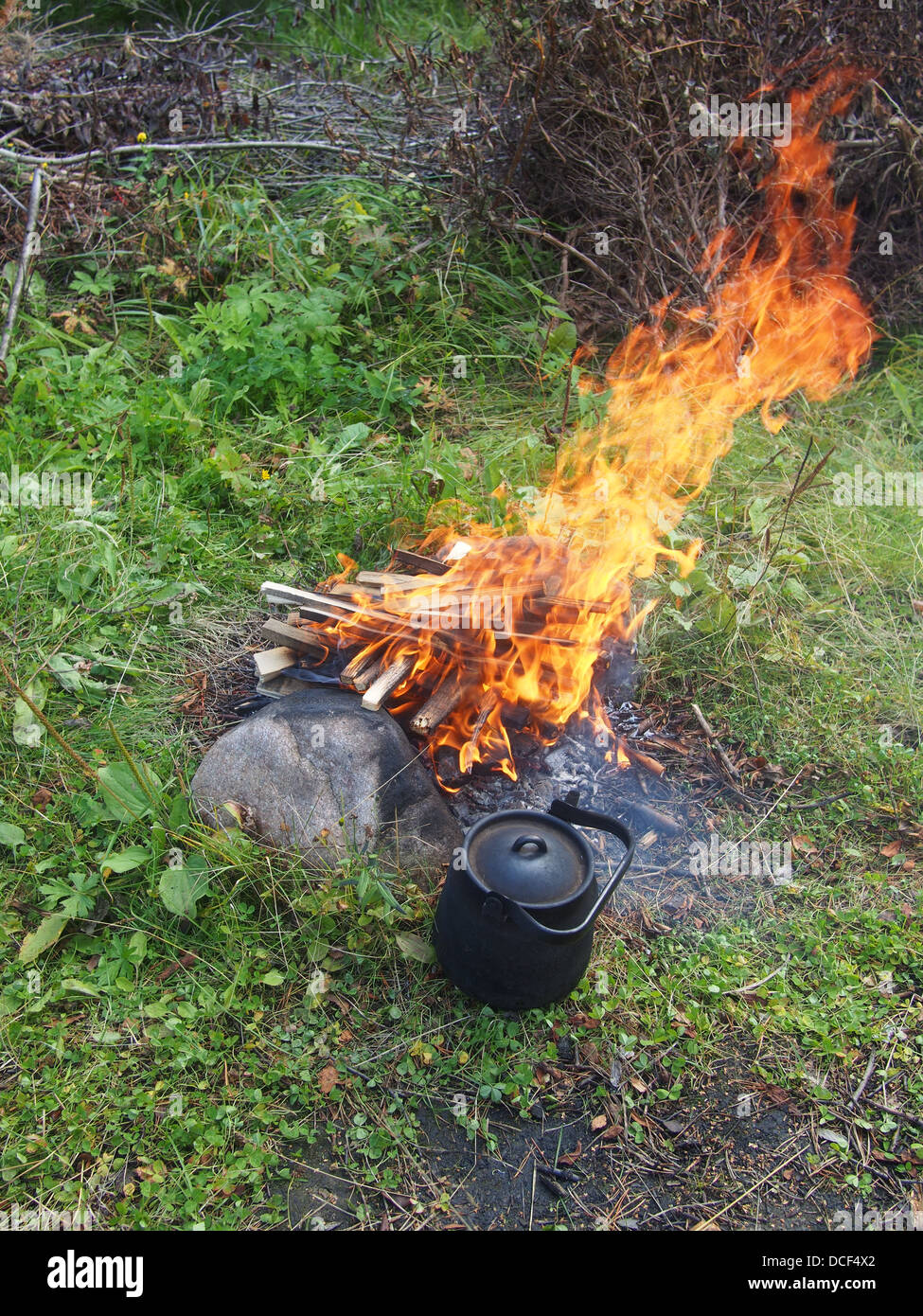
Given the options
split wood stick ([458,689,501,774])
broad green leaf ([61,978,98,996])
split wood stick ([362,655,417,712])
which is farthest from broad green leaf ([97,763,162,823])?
split wood stick ([458,689,501,774])

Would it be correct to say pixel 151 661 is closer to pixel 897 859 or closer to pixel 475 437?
pixel 475 437

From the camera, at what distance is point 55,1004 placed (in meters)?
2.93

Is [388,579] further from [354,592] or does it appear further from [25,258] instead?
[25,258]

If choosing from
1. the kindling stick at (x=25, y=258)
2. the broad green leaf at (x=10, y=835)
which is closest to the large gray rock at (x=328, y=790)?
the broad green leaf at (x=10, y=835)

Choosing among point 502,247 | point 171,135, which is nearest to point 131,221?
point 171,135

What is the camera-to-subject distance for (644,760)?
3721mm

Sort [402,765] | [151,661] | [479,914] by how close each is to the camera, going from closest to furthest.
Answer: [479,914], [402,765], [151,661]

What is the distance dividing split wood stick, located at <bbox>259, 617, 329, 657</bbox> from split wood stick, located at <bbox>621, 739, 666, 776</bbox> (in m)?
1.30

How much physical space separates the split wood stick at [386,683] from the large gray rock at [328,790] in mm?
55

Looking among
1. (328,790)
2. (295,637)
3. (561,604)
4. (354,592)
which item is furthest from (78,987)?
(561,604)

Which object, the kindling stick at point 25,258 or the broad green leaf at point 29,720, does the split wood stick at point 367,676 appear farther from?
the kindling stick at point 25,258

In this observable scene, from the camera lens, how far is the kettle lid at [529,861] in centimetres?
265
